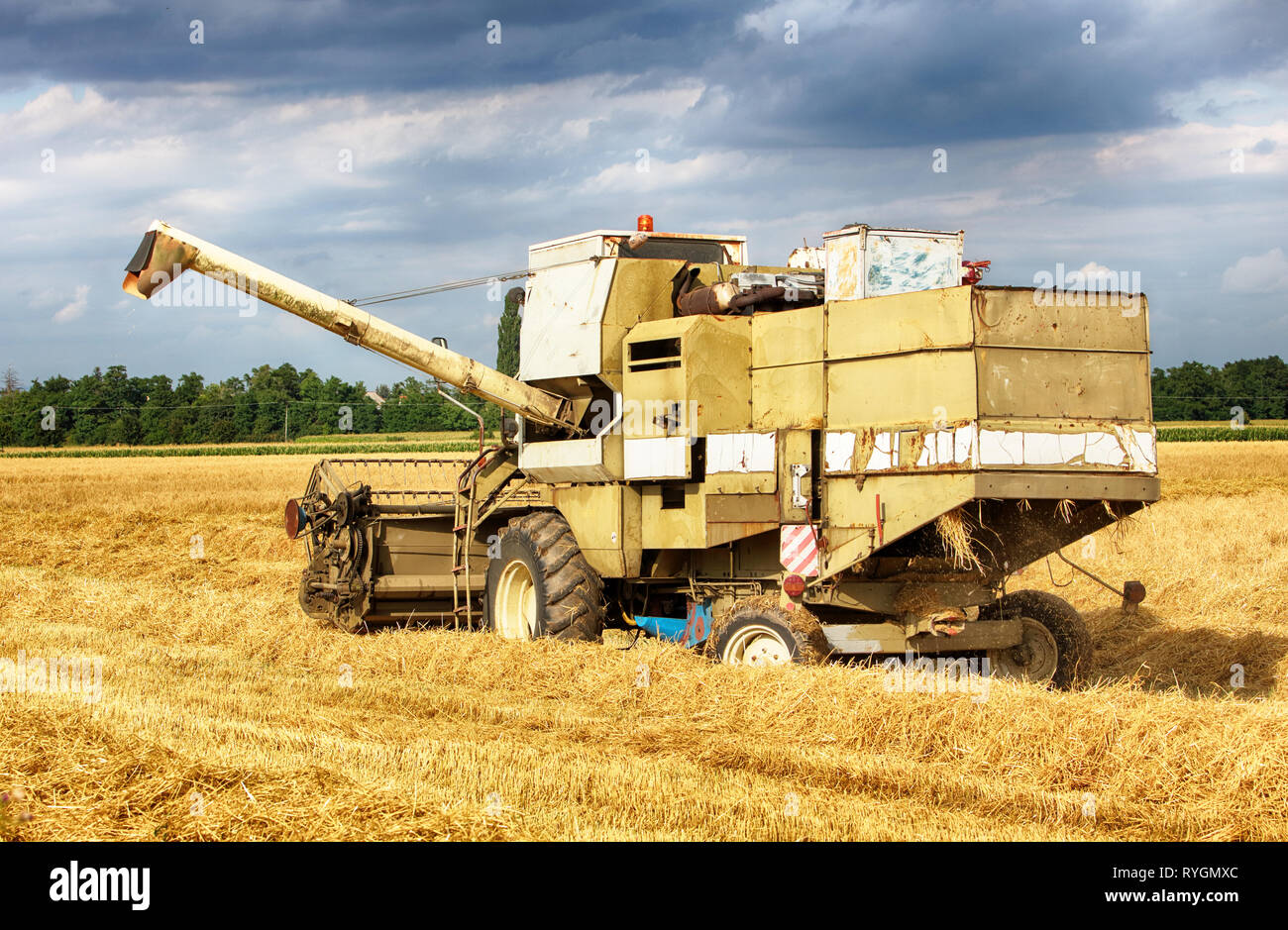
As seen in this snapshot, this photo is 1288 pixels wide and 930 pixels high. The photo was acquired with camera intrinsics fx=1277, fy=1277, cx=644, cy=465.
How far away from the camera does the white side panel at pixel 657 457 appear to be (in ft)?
31.1

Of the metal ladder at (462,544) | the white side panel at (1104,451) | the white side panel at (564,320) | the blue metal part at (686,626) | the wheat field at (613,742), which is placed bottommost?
the wheat field at (613,742)

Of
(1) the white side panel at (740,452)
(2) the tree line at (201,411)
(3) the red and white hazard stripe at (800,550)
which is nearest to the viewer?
(3) the red and white hazard stripe at (800,550)

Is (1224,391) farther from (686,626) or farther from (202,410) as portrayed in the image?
(686,626)

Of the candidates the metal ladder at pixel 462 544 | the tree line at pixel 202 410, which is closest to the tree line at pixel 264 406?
the tree line at pixel 202 410

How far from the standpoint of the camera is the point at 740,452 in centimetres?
910

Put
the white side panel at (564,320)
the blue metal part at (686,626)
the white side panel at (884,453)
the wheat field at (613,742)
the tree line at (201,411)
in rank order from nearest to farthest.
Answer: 1. the wheat field at (613,742)
2. the white side panel at (884,453)
3. the blue metal part at (686,626)
4. the white side panel at (564,320)
5. the tree line at (201,411)

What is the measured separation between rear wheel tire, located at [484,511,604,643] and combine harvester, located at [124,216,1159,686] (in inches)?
1.0

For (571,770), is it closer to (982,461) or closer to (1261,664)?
(982,461)

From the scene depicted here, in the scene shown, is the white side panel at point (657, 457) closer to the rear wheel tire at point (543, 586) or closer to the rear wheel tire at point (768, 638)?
the rear wheel tire at point (543, 586)

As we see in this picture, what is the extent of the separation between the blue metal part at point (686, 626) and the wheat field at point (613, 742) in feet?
0.81

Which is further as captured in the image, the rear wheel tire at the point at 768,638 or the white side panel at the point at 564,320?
the white side panel at the point at 564,320

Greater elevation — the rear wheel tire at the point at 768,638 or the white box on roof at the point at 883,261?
A: the white box on roof at the point at 883,261

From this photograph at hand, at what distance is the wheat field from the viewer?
5.63 meters
